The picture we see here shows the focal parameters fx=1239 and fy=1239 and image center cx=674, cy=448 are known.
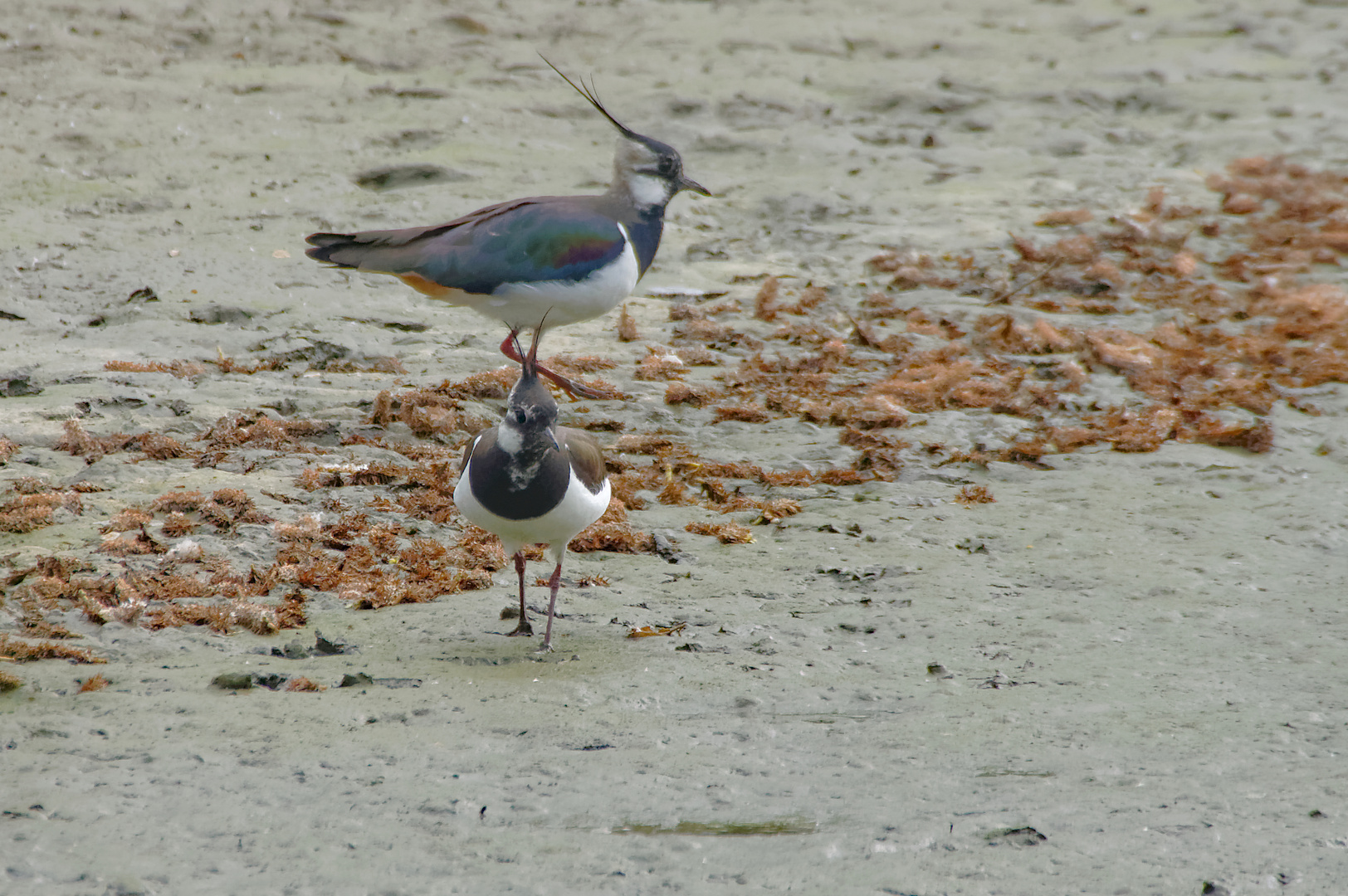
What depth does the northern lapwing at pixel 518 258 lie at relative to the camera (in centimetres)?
556

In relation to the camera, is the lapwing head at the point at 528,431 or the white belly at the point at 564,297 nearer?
the lapwing head at the point at 528,431

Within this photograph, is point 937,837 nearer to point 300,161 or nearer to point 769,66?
point 300,161

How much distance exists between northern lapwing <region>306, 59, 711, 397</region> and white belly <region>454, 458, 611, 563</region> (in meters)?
1.79

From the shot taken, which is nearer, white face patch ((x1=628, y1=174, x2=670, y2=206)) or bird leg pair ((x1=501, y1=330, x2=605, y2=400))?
bird leg pair ((x1=501, y1=330, x2=605, y2=400))

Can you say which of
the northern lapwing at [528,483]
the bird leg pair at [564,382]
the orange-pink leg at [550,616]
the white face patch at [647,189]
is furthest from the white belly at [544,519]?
the white face patch at [647,189]

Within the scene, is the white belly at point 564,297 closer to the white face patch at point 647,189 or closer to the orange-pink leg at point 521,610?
the white face patch at point 647,189

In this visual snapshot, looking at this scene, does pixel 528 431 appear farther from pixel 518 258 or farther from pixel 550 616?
pixel 518 258

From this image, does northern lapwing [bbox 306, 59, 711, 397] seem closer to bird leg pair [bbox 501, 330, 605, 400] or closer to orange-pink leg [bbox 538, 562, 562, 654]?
bird leg pair [bbox 501, 330, 605, 400]

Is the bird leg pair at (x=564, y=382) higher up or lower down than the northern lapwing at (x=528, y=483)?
lower down

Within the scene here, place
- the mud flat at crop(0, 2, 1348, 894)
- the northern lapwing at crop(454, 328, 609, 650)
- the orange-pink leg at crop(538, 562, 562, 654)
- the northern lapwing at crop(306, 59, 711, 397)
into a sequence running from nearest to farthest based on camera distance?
the mud flat at crop(0, 2, 1348, 894) → the northern lapwing at crop(454, 328, 609, 650) → the orange-pink leg at crop(538, 562, 562, 654) → the northern lapwing at crop(306, 59, 711, 397)

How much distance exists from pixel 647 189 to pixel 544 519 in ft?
9.45

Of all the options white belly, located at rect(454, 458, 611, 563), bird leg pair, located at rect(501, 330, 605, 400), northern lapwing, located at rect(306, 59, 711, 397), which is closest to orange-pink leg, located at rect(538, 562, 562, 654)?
white belly, located at rect(454, 458, 611, 563)

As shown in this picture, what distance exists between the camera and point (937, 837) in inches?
113

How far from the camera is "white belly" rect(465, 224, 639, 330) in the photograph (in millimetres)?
5570
